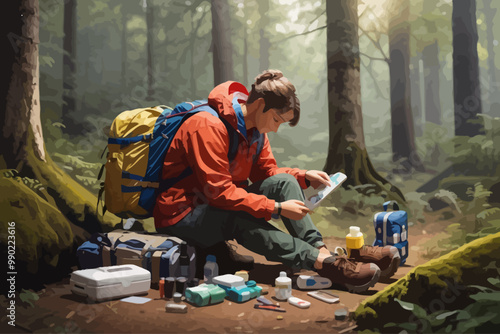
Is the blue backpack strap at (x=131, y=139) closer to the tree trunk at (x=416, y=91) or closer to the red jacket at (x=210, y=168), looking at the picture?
the red jacket at (x=210, y=168)

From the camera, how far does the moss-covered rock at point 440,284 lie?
2834 millimetres

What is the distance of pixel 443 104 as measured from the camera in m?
20.8

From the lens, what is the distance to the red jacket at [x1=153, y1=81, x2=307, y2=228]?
12.4 feet

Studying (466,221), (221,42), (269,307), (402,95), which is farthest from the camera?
(402,95)

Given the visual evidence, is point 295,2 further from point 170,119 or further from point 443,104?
point 443,104

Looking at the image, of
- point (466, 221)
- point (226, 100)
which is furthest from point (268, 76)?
point (466, 221)

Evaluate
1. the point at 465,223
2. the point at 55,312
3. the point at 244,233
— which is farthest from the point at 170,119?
the point at 465,223

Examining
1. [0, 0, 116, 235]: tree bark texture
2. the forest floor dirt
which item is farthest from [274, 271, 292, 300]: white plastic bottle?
[0, 0, 116, 235]: tree bark texture

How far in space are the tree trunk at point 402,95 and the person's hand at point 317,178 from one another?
6611mm

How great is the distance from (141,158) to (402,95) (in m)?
8.70

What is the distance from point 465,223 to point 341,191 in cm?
163

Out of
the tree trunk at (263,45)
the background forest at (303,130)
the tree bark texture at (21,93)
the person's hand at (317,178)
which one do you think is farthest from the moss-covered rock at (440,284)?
the tree trunk at (263,45)

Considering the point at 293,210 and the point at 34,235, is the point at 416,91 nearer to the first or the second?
the point at 293,210

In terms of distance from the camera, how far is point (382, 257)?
3873mm
